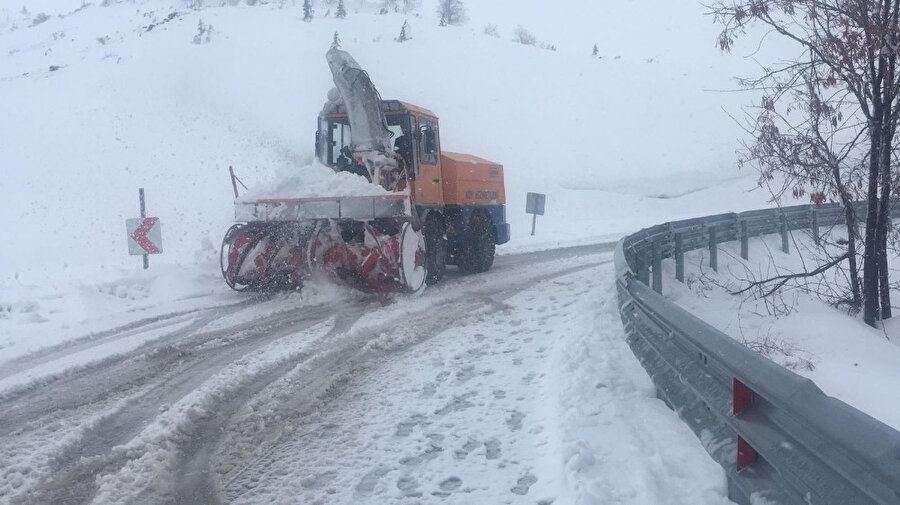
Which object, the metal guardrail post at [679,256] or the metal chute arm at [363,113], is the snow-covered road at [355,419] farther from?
the metal guardrail post at [679,256]

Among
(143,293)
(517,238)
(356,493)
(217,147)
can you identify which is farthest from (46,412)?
(217,147)

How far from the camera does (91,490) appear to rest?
4.08 m

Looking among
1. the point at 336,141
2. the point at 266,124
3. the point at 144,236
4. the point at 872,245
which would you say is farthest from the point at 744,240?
the point at 266,124

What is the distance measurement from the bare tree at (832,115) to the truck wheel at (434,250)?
5102mm

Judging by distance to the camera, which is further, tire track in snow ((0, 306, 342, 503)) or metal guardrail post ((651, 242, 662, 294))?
metal guardrail post ((651, 242, 662, 294))

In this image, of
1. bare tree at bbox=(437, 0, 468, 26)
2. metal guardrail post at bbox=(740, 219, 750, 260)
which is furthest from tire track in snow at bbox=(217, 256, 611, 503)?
bare tree at bbox=(437, 0, 468, 26)

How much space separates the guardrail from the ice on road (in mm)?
318

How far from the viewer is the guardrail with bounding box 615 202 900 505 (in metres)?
2.18

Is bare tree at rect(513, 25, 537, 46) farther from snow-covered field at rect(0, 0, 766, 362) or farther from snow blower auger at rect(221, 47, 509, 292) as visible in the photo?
snow blower auger at rect(221, 47, 509, 292)

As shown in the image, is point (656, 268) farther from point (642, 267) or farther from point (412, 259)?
point (412, 259)

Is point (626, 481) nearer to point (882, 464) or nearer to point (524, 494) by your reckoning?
point (524, 494)

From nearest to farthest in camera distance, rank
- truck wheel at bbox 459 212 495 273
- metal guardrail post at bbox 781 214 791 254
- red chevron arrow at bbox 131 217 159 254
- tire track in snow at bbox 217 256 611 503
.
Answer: tire track in snow at bbox 217 256 611 503 < red chevron arrow at bbox 131 217 159 254 < truck wheel at bbox 459 212 495 273 < metal guardrail post at bbox 781 214 791 254

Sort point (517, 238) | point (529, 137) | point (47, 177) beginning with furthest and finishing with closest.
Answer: point (529, 137), point (47, 177), point (517, 238)

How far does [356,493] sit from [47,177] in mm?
29337
